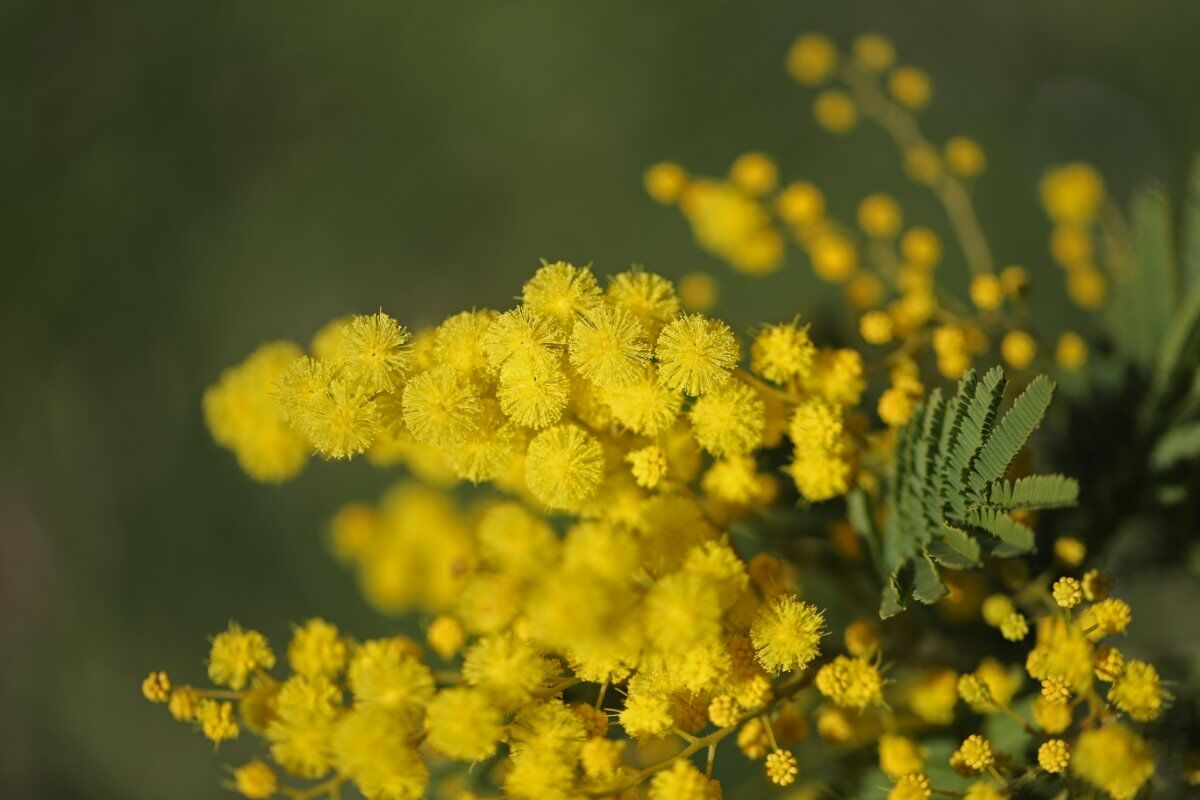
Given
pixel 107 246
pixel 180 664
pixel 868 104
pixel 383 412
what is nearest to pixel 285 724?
pixel 383 412

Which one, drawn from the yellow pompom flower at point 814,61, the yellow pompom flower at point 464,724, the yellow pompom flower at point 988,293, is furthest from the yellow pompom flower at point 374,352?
the yellow pompom flower at point 814,61

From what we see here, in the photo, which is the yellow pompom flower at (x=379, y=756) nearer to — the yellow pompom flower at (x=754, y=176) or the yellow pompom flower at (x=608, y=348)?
the yellow pompom flower at (x=608, y=348)

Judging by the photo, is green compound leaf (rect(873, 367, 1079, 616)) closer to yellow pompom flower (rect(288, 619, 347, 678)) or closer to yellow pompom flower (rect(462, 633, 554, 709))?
yellow pompom flower (rect(462, 633, 554, 709))

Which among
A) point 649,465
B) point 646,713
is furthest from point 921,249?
point 646,713

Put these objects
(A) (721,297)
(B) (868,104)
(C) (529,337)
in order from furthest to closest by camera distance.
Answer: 1. (A) (721,297)
2. (B) (868,104)
3. (C) (529,337)

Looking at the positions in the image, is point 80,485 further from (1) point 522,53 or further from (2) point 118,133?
(1) point 522,53

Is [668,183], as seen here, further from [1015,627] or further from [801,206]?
[1015,627]
